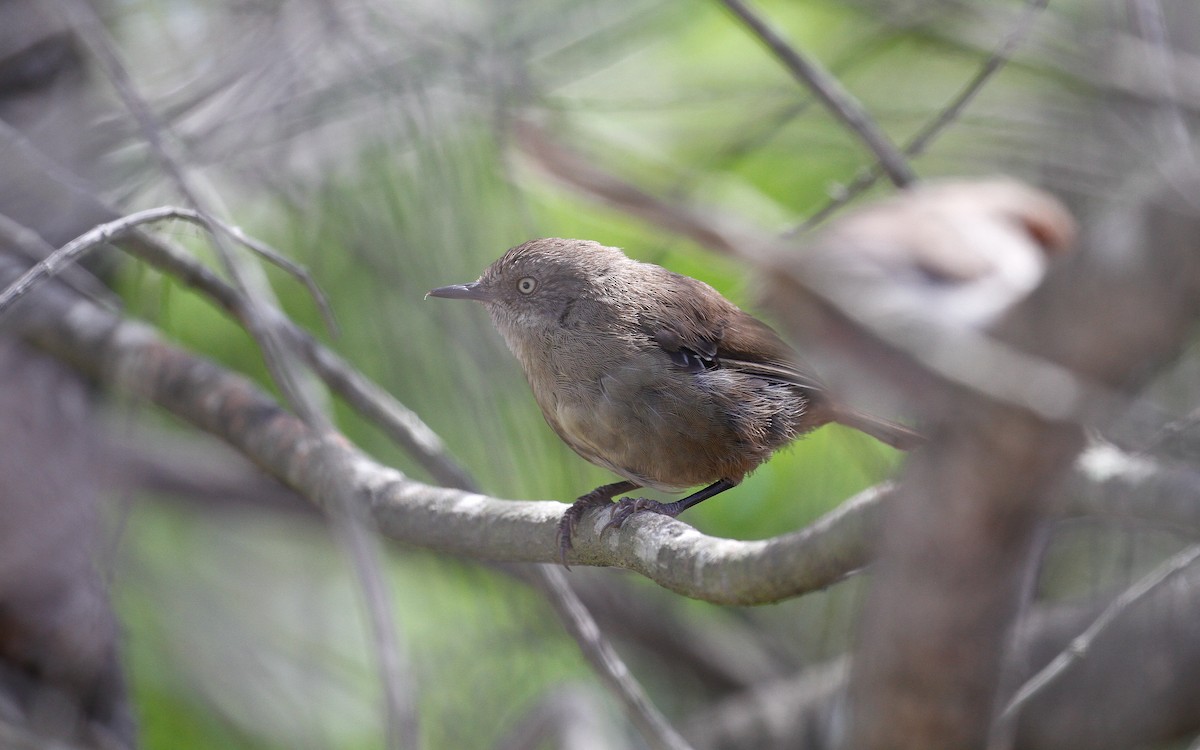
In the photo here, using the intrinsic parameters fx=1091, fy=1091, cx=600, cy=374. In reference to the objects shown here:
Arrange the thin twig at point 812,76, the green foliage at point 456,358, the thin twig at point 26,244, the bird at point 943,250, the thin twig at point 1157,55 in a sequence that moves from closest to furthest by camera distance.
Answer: the thin twig at point 1157,55
the bird at point 943,250
the thin twig at point 26,244
the thin twig at point 812,76
the green foliage at point 456,358

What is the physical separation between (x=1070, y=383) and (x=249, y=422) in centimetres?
275

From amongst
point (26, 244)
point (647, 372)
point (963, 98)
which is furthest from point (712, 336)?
point (26, 244)

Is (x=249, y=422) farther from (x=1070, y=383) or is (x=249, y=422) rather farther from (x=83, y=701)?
(x=1070, y=383)

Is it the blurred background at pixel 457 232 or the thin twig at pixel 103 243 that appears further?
the blurred background at pixel 457 232

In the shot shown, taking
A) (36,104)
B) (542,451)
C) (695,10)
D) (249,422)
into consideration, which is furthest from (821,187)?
(36,104)

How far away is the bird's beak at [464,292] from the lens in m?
3.61

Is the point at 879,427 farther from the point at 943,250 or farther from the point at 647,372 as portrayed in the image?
the point at 647,372

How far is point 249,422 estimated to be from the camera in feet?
12.3

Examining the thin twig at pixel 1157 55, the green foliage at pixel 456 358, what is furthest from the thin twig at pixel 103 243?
the thin twig at pixel 1157 55

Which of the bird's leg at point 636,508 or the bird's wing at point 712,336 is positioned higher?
the bird's wing at point 712,336

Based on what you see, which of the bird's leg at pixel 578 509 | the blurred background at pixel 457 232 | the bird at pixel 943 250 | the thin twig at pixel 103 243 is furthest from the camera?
the blurred background at pixel 457 232

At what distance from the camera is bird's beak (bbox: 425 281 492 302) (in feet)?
11.9

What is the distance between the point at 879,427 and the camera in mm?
3643

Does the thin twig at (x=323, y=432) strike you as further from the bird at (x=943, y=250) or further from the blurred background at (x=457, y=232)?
the bird at (x=943, y=250)
